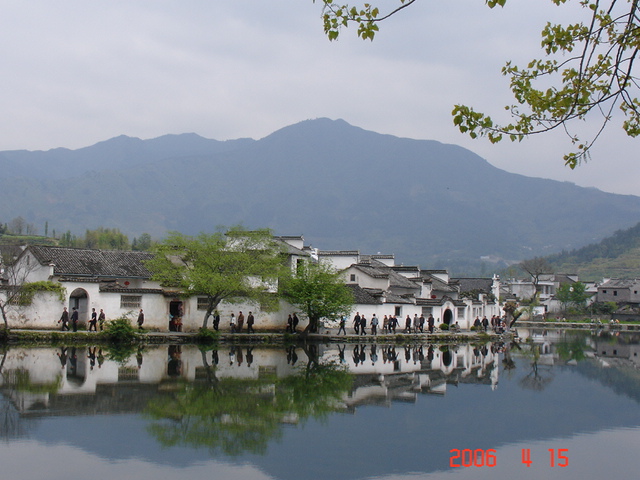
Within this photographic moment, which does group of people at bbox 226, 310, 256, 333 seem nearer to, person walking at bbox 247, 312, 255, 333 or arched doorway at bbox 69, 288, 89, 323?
person walking at bbox 247, 312, 255, 333

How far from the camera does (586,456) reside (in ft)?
49.7

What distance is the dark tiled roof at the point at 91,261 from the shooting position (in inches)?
1497

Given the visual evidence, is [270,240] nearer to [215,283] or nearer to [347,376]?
[215,283]

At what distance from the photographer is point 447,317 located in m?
50.4

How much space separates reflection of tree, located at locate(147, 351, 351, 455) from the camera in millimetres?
15109

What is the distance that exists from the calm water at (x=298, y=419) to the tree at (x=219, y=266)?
23.4 ft

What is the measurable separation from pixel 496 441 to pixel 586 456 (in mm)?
1968

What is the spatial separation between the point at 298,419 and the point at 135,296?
22.4 metres

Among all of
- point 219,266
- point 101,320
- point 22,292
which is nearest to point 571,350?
point 219,266

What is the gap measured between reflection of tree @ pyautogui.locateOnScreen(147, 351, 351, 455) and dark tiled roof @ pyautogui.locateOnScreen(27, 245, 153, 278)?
668 inches

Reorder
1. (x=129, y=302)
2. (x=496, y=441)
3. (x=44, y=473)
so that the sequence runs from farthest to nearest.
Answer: (x=129, y=302), (x=496, y=441), (x=44, y=473)

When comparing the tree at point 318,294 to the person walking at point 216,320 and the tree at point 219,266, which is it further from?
the person walking at point 216,320

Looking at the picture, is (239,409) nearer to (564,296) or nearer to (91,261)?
(91,261)

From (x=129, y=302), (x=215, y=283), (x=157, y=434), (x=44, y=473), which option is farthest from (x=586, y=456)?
(x=129, y=302)
